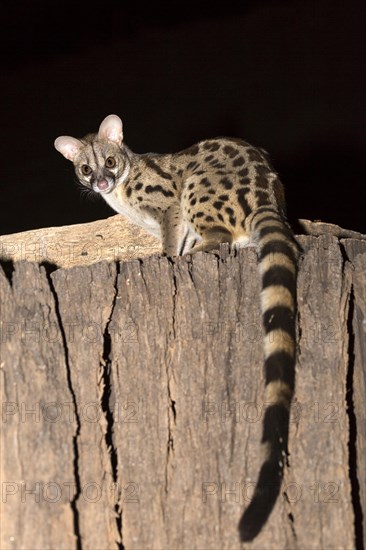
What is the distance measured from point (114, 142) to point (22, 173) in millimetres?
2870

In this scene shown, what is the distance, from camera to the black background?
6.85 m

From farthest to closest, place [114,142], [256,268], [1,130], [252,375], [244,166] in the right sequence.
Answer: [1,130]
[114,142]
[244,166]
[256,268]
[252,375]

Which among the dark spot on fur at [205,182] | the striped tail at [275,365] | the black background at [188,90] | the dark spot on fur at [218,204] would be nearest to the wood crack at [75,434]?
the striped tail at [275,365]

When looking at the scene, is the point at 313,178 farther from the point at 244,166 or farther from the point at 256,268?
the point at 256,268

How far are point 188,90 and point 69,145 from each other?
9.44 ft

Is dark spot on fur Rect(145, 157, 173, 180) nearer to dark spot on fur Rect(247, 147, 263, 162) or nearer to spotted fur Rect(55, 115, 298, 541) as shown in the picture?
spotted fur Rect(55, 115, 298, 541)

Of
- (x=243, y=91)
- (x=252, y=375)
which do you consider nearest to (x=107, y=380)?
(x=252, y=375)

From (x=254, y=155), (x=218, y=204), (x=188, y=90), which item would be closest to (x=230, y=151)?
(x=254, y=155)

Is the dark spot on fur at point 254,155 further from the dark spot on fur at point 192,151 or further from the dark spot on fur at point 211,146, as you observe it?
the dark spot on fur at point 192,151

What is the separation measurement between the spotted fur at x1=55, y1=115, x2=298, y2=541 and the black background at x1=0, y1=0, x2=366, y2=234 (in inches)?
97.8

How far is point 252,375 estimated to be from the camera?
244cm

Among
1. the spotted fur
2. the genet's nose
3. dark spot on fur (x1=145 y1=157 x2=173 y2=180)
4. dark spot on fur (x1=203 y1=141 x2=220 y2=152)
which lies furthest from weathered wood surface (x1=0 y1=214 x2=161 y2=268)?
dark spot on fur (x1=203 y1=141 x2=220 y2=152)

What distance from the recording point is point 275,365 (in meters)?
2.37

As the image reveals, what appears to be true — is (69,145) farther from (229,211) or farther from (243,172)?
(229,211)
